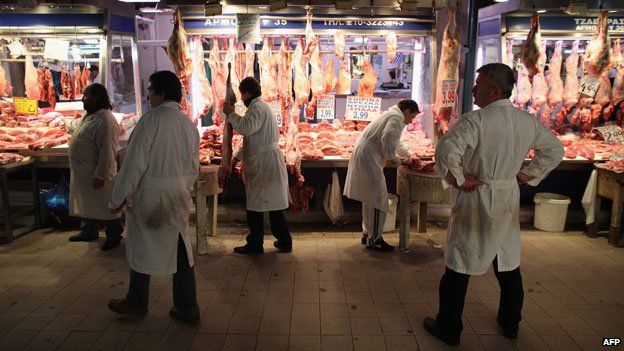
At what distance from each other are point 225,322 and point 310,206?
298 cm

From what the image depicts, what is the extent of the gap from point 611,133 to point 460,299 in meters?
4.90

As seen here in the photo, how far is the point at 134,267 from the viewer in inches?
147

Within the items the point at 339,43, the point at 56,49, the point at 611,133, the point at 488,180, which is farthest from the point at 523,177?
the point at 56,49

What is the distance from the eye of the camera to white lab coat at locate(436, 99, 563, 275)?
329 centimetres

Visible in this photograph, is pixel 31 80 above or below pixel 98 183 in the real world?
above

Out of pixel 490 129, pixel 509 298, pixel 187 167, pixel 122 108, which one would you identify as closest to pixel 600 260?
pixel 509 298

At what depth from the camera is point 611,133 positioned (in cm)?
689

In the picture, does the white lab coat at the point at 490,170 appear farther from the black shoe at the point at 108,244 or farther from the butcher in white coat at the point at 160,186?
the black shoe at the point at 108,244

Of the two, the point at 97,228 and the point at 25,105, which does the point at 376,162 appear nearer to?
the point at 97,228

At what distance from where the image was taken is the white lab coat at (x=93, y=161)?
204 inches

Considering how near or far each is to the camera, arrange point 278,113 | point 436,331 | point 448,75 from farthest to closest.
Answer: point 278,113
point 448,75
point 436,331

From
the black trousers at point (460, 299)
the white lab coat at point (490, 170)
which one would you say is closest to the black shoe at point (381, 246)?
the black trousers at point (460, 299)

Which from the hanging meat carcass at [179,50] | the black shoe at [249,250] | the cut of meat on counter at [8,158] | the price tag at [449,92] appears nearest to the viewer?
the black shoe at [249,250]

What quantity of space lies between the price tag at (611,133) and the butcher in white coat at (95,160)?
6.62 meters
